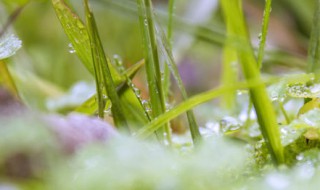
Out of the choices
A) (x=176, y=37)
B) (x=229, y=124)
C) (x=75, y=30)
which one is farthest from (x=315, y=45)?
(x=176, y=37)

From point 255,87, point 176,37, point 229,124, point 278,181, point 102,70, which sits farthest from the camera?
point 176,37

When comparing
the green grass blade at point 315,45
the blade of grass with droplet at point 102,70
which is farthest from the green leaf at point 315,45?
the blade of grass with droplet at point 102,70

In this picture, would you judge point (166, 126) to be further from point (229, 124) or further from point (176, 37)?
point (176, 37)

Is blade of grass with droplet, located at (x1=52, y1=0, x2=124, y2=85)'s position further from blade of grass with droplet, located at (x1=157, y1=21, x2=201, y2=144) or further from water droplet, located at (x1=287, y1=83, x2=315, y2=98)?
water droplet, located at (x1=287, y1=83, x2=315, y2=98)

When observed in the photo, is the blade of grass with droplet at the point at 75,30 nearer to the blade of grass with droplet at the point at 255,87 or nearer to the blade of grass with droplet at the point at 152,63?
the blade of grass with droplet at the point at 152,63

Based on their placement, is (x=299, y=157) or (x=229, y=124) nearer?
(x=299, y=157)

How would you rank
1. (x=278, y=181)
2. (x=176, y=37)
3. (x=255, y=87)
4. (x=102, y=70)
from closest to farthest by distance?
(x=278, y=181)
(x=255, y=87)
(x=102, y=70)
(x=176, y=37)
